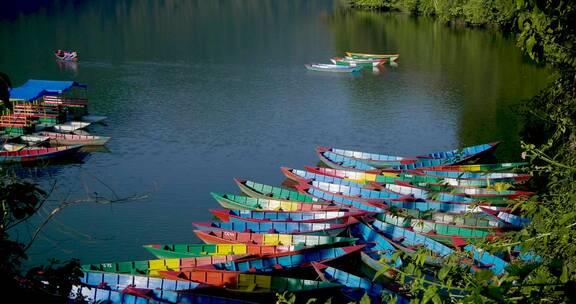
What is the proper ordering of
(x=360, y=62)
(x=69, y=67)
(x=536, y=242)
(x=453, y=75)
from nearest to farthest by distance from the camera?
1. (x=536, y=242)
2. (x=69, y=67)
3. (x=453, y=75)
4. (x=360, y=62)

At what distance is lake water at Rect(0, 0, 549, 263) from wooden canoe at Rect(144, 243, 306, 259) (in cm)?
138

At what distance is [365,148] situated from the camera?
23.0 meters

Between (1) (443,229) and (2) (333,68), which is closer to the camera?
(1) (443,229)

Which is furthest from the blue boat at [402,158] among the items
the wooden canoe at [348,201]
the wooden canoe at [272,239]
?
the wooden canoe at [272,239]

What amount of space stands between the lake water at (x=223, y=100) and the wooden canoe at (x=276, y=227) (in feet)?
4.42

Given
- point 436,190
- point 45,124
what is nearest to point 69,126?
point 45,124

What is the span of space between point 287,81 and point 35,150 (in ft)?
56.4

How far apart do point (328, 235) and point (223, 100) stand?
16.7m

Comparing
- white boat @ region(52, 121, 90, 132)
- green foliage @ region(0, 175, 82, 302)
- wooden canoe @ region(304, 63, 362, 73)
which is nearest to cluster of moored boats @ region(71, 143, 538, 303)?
green foliage @ region(0, 175, 82, 302)

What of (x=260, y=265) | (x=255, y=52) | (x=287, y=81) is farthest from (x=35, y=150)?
(x=255, y=52)

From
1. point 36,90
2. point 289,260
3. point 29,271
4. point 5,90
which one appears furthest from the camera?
point 36,90

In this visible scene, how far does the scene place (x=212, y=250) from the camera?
13102mm

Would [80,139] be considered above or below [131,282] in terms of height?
above

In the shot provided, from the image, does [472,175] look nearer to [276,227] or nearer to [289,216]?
[289,216]
